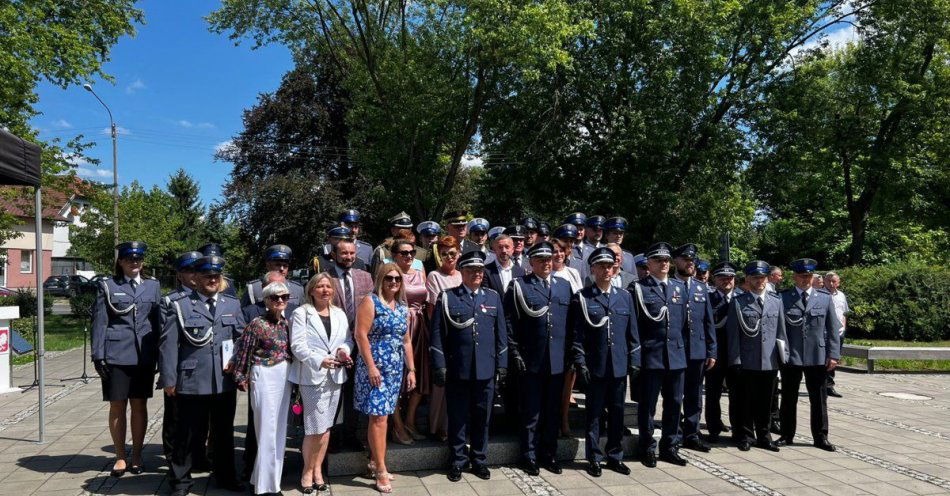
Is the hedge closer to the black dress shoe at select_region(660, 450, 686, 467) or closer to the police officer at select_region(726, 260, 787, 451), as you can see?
the police officer at select_region(726, 260, 787, 451)

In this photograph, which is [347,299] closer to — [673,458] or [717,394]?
[673,458]

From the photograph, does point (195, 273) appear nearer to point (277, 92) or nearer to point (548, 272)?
point (548, 272)

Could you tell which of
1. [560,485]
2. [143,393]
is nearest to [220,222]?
[143,393]

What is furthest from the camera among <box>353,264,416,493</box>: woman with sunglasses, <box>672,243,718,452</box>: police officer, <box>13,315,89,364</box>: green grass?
<box>13,315,89,364</box>: green grass

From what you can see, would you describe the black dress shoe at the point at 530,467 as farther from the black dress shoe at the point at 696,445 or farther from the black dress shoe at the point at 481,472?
the black dress shoe at the point at 696,445

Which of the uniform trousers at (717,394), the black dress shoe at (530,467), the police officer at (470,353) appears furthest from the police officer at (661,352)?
the police officer at (470,353)

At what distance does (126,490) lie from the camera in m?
5.34

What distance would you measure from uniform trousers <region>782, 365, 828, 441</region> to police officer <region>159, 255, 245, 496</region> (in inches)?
227

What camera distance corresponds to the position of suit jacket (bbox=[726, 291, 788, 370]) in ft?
22.3

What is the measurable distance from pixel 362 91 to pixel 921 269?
57.2 feet

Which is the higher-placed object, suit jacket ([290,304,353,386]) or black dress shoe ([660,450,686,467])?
suit jacket ([290,304,353,386])

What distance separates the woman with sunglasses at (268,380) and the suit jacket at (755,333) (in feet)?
15.7

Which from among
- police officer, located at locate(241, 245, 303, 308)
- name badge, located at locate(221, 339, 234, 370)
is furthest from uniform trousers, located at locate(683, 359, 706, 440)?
name badge, located at locate(221, 339, 234, 370)

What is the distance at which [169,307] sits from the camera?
17.4ft
